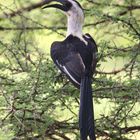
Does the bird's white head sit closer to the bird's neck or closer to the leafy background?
the bird's neck

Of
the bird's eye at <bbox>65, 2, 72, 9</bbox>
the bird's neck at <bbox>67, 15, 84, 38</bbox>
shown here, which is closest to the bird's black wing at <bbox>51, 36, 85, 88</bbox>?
the bird's neck at <bbox>67, 15, 84, 38</bbox>

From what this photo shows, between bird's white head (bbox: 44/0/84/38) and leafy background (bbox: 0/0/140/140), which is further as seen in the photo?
bird's white head (bbox: 44/0/84/38)

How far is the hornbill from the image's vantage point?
2.75 meters

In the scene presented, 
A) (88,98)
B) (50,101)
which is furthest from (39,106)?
(88,98)

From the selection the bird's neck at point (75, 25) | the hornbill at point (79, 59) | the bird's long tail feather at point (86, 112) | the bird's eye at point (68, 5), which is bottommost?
the bird's long tail feather at point (86, 112)

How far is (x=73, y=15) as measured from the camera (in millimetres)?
3400

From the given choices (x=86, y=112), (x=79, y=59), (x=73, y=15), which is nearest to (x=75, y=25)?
(x=73, y=15)

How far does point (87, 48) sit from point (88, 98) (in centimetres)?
47

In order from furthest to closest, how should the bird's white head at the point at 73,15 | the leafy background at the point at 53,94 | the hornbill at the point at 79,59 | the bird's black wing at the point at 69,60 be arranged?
the bird's white head at the point at 73,15, the bird's black wing at the point at 69,60, the hornbill at the point at 79,59, the leafy background at the point at 53,94

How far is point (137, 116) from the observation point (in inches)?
117

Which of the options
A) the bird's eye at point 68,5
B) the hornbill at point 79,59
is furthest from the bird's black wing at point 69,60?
the bird's eye at point 68,5

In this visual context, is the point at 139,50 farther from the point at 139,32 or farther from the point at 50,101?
the point at 50,101

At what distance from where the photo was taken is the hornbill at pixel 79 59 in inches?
108

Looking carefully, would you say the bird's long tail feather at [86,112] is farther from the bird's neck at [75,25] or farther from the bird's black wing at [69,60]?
the bird's neck at [75,25]
